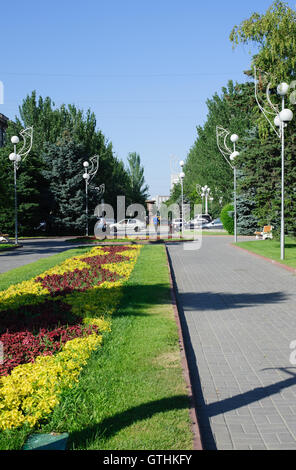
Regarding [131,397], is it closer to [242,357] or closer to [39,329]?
[242,357]

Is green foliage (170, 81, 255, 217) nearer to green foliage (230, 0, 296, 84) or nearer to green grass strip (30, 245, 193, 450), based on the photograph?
green foliage (230, 0, 296, 84)

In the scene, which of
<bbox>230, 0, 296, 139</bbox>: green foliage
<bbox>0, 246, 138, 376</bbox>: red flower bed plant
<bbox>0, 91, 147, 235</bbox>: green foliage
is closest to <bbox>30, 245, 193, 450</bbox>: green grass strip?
<bbox>0, 246, 138, 376</bbox>: red flower bed plant

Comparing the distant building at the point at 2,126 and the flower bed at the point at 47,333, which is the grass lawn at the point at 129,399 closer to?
the flower bed at the point at 47,333

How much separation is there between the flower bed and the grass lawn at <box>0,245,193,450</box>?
0.18m

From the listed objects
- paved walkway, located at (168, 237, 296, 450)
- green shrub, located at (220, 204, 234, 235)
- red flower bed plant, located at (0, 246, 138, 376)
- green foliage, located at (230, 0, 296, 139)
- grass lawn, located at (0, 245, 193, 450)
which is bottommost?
paved walkway, located at (168, 237, 296, 450)

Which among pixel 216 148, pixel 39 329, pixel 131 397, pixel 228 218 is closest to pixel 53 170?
pixel 228 218

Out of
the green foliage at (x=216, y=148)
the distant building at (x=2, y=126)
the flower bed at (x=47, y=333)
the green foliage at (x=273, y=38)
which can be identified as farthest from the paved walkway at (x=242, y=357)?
the distant building at (x=2, y=126)

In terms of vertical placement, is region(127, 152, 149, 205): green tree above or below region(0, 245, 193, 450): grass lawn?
above

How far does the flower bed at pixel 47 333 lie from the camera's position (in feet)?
15.4

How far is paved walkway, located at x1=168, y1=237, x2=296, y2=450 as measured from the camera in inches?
172

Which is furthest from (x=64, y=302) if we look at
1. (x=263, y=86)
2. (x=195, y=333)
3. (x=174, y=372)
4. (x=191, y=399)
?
(x=263, y=86)

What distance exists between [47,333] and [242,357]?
2793mm

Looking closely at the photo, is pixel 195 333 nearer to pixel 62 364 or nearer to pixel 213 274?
Result: pixel 62 364

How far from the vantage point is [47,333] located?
707 centimetres
